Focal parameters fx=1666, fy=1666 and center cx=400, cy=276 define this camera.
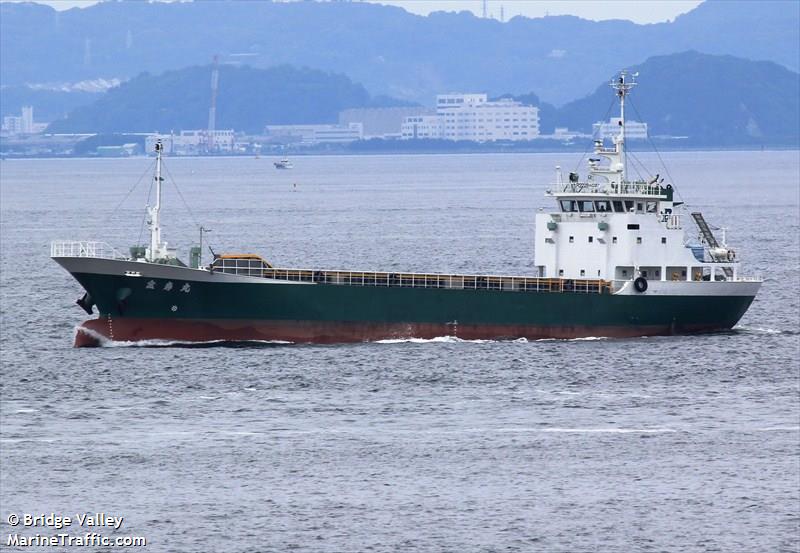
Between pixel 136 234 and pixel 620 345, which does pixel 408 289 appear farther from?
pixel 136 234

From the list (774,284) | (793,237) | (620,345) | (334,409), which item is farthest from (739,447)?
(793,237)

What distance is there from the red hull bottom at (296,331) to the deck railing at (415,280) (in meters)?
1.58

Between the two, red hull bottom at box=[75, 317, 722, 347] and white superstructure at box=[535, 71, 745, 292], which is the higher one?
white superstructure at box=[535, 71, 745, 292]

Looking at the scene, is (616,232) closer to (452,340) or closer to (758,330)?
(452,340)

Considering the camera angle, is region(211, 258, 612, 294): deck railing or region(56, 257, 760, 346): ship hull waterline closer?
region(56, 257, 760, 346): ship hull waterline

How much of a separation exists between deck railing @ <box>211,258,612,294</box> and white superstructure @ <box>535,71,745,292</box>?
159 centimetres

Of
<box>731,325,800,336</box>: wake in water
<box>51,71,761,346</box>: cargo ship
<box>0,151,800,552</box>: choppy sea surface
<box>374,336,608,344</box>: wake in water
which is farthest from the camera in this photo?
<box>731,325,800,336</box>: wake in water

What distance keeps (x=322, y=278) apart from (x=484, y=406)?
44.8 feet

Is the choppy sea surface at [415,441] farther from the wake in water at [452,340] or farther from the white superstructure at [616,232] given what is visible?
the white superstructure at [616,232]

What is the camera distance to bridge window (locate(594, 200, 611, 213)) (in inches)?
2736

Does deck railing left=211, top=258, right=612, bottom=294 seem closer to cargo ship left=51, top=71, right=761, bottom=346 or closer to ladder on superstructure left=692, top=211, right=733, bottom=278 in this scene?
cargo ship left=51, top=71, right=761, bottom=346

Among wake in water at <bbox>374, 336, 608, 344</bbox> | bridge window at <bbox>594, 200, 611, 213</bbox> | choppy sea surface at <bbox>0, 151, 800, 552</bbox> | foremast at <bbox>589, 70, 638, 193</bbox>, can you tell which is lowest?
choppy sea surface at <bbox>0, 151, 800, 552</bbox>

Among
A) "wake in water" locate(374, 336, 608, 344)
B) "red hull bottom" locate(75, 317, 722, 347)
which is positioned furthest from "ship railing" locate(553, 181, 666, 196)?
"wake in water" locate(374, 336, 608, 344)

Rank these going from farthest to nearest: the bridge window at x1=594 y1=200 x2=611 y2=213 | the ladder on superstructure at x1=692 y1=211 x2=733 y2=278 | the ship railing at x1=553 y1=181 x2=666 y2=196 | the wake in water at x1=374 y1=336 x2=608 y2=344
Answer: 1. the ladder on superstructure at x1=692 y1=211 x2=733 y2=278
2. the bridge window at x1=594 y1=200 x2=611 y2=213
3. the ship railing at x1=553 y1=181 x2=666 y2=196
4. the wake in water at x1=374 y1=336 x2=608 y2=344
